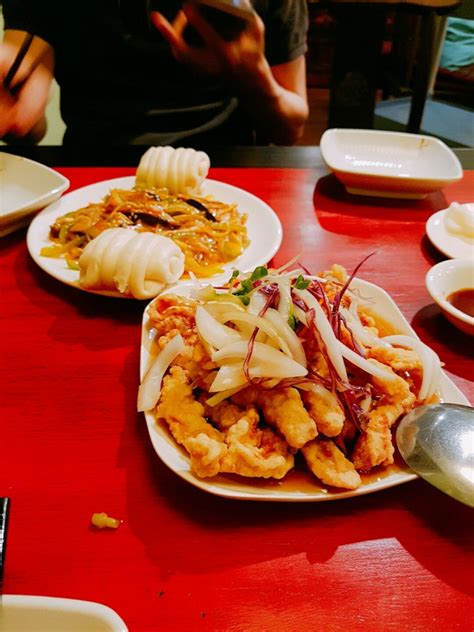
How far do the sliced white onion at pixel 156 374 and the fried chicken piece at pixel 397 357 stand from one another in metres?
0.49

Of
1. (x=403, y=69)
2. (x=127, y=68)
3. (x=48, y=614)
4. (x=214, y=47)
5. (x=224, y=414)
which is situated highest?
(x=214, y=47)

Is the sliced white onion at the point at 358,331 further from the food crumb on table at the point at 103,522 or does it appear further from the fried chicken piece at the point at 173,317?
the food crumb on table at the point at 103,522

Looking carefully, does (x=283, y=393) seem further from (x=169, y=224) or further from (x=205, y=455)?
(x=169, y=224)

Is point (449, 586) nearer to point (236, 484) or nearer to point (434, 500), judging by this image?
point (434, 500)

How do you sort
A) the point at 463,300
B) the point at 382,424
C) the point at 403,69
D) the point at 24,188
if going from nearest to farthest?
the point at 382,424
the point at 463,300
the point at 24,188
the point at 403,69

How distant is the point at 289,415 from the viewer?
1183 millimetres

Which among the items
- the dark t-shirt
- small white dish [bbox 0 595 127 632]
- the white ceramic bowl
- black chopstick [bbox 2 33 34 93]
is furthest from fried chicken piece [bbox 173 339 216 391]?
black chopstick [bbox 2 33 34 93]

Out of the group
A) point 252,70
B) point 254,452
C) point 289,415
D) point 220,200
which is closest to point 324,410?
point 289,415

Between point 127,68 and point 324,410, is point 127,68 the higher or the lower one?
the higher one

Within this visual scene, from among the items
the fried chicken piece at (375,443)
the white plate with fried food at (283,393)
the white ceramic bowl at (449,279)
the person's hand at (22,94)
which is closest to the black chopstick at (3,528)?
the white plate with fried food at (283,393)

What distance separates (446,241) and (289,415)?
1.29 m

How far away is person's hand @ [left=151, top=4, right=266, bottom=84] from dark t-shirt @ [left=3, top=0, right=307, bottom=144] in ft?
0.19

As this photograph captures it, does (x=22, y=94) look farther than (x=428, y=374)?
Yes

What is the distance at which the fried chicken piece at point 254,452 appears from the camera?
112cm
